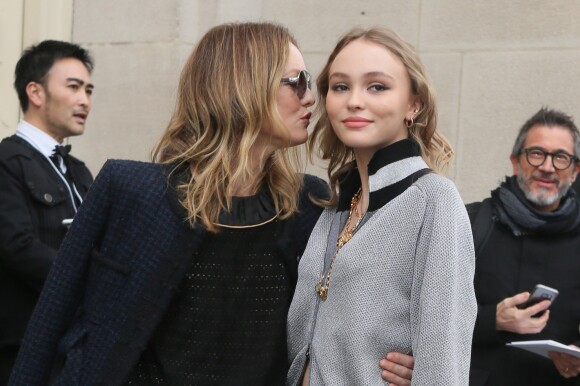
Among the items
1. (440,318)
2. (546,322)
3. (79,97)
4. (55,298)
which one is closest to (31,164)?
(79,97)

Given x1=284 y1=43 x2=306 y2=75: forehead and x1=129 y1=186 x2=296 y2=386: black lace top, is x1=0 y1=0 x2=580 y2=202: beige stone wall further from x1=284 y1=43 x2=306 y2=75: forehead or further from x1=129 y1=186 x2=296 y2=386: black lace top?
x1=129 y1=186 x2=296 y2=386: black lace top

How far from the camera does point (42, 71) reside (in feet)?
17.0

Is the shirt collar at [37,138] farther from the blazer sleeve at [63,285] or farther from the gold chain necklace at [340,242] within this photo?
the gold chain necklace at [340,242]

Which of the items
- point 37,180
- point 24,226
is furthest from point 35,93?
point 24,226

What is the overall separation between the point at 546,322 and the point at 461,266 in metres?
1.80

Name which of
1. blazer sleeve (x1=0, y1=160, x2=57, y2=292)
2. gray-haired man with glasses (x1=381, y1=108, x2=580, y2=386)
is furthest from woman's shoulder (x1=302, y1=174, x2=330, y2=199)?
blazer sleeve (x1=0, y1=160, x2=57, y2=292)

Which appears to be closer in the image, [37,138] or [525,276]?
[525,276]

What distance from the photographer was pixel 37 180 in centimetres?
443

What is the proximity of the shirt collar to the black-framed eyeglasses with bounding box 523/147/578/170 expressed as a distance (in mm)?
2363

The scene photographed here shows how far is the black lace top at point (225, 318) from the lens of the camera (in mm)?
2635

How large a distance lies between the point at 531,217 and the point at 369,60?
71.7 inches

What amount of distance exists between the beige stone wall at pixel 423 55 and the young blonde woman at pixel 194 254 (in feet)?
10.4

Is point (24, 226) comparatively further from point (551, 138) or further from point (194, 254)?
point (551, 138)

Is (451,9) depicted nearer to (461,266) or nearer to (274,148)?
(274,148)
